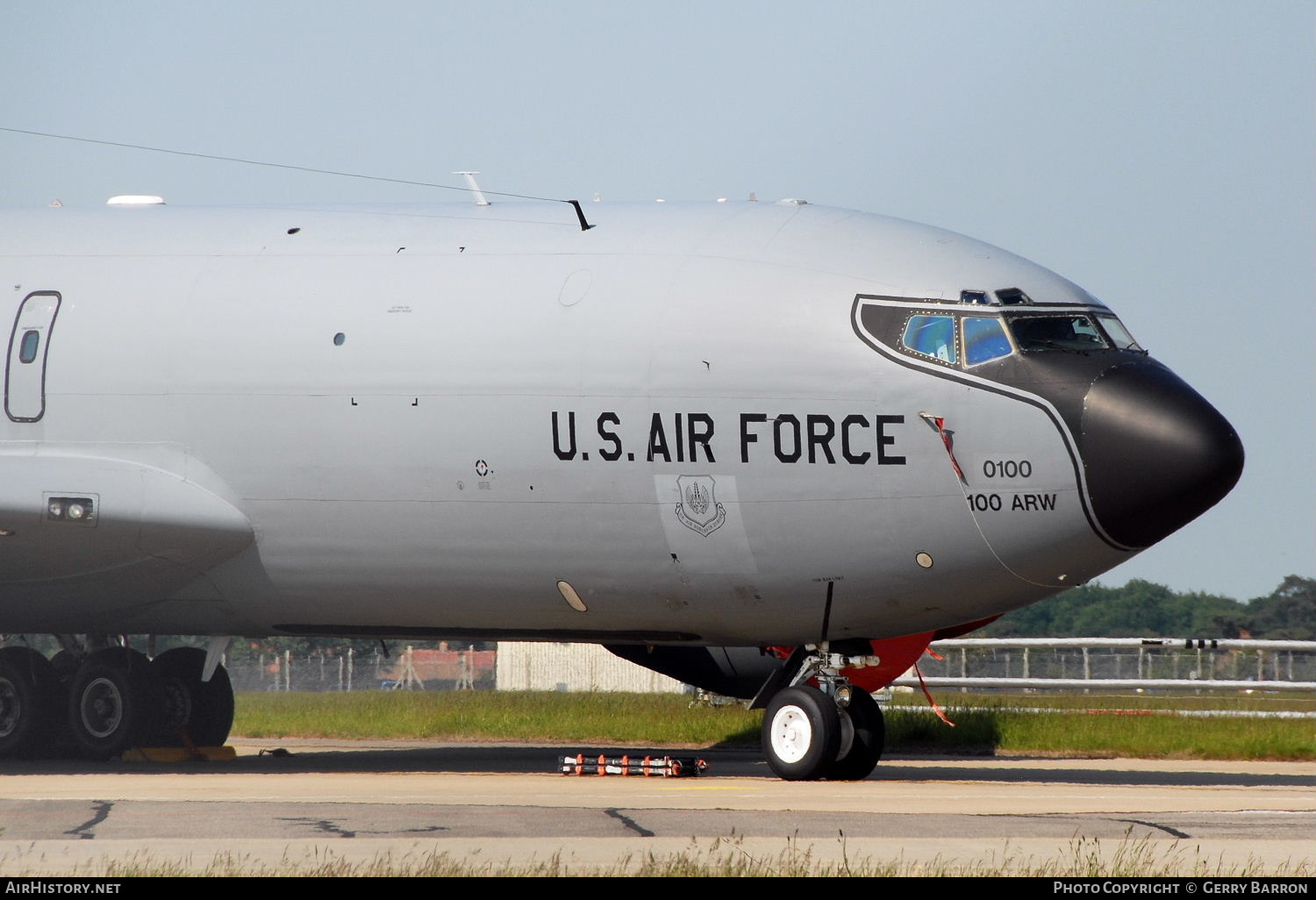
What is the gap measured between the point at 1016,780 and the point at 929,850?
7.53m

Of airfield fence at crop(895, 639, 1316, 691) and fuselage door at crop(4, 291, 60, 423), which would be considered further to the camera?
airfield fence at crop(895, 639, 1316, 691)

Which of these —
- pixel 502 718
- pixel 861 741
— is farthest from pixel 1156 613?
pixel 861 741

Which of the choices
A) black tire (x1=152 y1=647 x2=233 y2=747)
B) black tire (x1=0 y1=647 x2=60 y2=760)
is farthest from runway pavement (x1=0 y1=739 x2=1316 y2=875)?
black tire (x1=152 y1=647 x2=233 y2=747)

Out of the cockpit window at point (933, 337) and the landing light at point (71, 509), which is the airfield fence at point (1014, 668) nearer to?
the cockpit window at point (933, 337)

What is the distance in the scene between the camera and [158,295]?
62.3 ft

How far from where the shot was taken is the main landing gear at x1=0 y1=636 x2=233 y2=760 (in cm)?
2138

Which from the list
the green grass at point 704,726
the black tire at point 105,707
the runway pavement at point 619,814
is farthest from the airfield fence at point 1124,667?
the black tire at point 105,707

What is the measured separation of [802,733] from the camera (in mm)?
17156

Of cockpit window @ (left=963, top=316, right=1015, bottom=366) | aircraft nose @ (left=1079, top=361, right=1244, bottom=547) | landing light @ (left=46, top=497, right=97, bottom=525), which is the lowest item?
landing light @ (left=46, top=497, right=97, bottom=525)

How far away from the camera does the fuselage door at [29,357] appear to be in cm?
1902

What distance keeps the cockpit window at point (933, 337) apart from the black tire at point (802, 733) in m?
3.54

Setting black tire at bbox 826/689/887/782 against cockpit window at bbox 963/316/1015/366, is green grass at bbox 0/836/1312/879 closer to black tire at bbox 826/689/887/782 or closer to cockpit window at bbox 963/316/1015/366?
black tire at bbox 826/689/887/782

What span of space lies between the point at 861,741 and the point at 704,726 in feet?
32.3

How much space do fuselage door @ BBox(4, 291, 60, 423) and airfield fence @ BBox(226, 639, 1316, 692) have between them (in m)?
19.6
